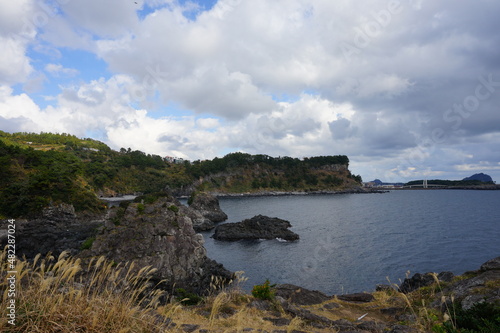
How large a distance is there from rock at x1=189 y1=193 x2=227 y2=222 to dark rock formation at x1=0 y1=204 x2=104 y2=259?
92.8 ft

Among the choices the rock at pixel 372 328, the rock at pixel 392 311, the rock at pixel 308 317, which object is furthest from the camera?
the rock at pixel 392 311

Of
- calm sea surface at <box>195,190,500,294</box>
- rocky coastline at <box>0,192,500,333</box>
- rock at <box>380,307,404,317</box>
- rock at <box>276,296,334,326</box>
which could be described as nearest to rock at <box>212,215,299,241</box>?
rocky coastline at <box>0,192,500,333</box>

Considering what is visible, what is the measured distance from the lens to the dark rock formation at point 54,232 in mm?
40844

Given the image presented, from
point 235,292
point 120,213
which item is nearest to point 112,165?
point 120,213

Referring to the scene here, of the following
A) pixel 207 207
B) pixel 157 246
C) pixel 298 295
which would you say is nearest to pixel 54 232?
pixel 157 246

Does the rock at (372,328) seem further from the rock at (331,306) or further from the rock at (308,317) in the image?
the rock at (331,306)

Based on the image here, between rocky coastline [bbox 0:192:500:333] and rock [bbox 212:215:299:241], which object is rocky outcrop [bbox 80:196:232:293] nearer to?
rocky coastline [bbox 0:192:500:333]

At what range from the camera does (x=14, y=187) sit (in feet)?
190

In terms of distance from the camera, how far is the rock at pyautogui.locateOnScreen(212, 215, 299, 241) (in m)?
59.5

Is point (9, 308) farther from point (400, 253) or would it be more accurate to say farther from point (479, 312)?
point (400, 253)

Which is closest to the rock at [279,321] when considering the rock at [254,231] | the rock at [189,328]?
the rock at [189,328]

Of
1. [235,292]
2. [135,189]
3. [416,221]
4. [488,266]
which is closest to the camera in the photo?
[235,292]

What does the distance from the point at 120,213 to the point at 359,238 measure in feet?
152

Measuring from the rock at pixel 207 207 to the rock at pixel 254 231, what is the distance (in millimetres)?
20940
